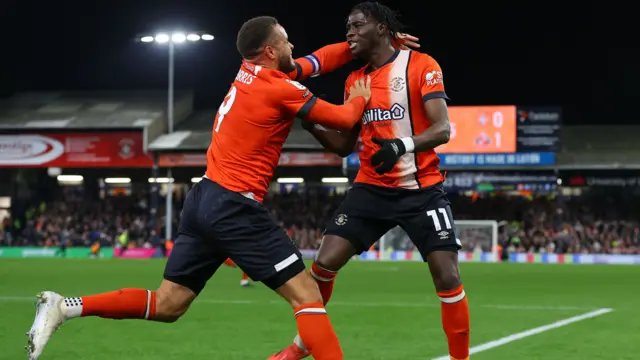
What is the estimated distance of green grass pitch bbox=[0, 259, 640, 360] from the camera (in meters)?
8.16

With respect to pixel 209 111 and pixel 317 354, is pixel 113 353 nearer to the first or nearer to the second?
pixel 317 354

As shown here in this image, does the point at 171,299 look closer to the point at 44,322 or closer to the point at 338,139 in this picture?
the point at 44,322

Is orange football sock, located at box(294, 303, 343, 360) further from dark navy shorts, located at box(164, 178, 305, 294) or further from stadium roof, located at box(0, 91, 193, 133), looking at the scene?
stadium roof, located at box(0, 91, 193, 133)

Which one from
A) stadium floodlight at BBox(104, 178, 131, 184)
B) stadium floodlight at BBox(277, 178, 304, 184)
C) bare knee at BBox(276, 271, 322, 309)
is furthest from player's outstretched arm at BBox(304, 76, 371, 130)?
stadium floodlight at BBox(104, 178, 131, 184)

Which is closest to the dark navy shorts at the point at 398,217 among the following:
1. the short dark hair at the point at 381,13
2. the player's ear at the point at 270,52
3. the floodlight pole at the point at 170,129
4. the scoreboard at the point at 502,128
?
the short dark hair at the point at 381,13

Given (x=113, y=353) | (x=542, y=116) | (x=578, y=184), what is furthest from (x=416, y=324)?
(x=578, y=184)

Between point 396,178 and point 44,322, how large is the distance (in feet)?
7.91


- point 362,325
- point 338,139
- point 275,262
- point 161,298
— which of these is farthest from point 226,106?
point 362,325

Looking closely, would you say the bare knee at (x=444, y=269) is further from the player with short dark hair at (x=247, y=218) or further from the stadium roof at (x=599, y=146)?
the stadium roof at (x=599, y=146)

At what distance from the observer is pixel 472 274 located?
926 inches

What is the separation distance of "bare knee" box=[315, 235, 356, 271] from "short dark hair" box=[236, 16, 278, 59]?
5.06 feet

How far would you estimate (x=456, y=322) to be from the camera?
246 inches

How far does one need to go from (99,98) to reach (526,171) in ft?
62.0

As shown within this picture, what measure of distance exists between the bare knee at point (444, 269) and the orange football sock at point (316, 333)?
3.51 ft
